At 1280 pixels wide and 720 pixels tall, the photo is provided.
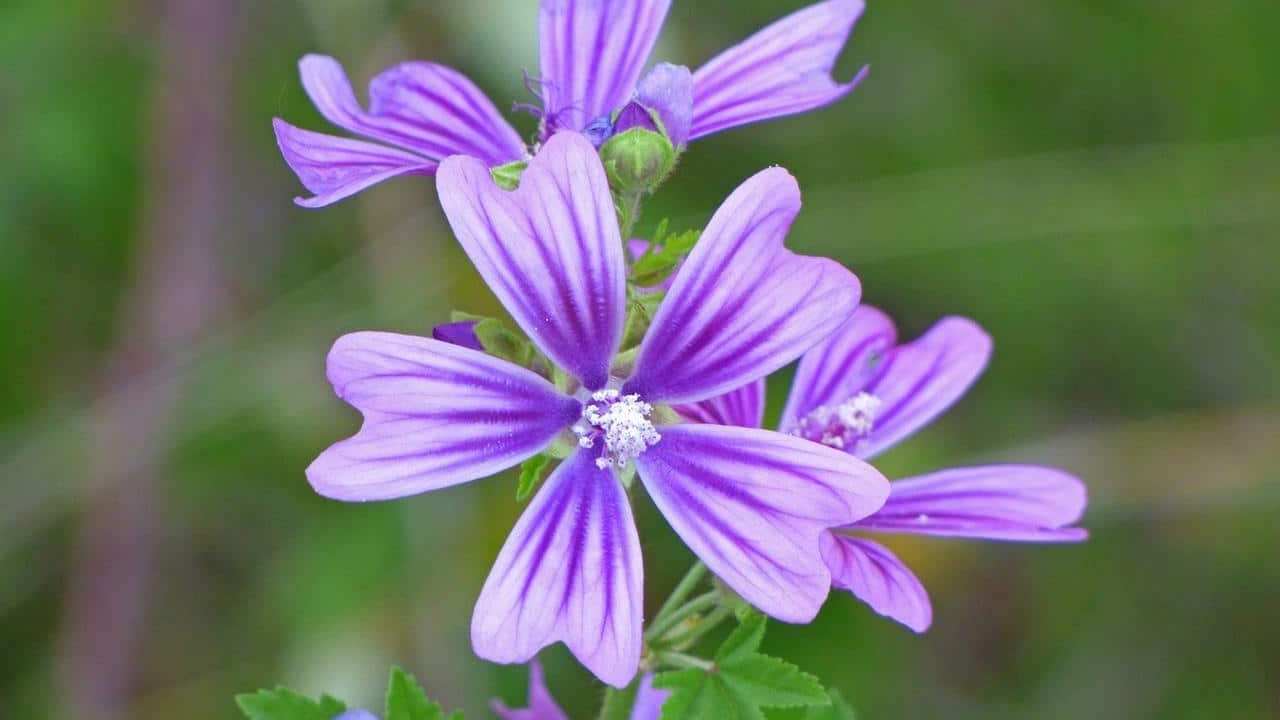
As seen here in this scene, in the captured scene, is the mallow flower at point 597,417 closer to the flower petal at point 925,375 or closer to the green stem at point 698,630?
the green stem at point 698,630

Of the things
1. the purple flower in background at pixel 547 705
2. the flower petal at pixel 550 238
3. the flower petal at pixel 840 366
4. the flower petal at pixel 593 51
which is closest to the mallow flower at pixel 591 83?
the flower petal at pixel 593 51

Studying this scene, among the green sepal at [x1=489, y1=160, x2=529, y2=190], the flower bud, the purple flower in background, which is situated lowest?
the purple flower in background

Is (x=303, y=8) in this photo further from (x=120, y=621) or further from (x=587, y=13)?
(x=587, y=13)

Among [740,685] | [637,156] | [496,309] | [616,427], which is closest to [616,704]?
[740,685]

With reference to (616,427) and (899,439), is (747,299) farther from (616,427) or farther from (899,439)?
(899,439)

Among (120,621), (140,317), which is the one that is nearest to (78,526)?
(120,621)

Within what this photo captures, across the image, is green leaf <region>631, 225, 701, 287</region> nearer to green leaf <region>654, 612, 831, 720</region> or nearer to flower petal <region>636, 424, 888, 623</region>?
flower petal <region>636, 424, 888, 623</region>

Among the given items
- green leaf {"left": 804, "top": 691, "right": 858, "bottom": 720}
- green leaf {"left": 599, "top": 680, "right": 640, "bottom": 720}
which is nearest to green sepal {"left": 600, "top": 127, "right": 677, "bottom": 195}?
green leaf {"left": 599, "top": 680, "right": 640, "bottom": 720}
